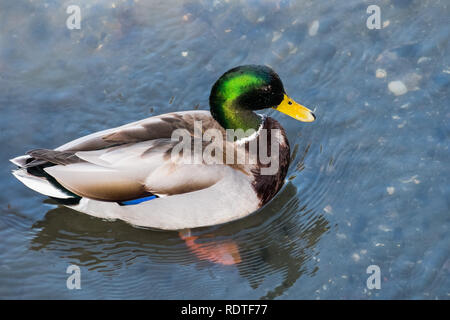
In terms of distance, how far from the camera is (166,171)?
5461mm

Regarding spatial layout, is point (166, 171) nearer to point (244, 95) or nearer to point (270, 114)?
point (244, 95)

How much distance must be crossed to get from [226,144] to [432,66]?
232cm

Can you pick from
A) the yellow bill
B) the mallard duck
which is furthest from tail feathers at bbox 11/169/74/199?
the yellow bill

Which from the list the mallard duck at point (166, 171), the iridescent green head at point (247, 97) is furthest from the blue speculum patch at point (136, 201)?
the iridescent green head at point (247, 97)

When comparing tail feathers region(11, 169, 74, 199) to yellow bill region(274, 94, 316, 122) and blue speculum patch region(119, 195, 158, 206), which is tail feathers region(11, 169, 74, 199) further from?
yellow bill region(274, 94, 316, 122)

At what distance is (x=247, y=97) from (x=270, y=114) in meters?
1.09

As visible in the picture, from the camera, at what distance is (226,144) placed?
572 cm

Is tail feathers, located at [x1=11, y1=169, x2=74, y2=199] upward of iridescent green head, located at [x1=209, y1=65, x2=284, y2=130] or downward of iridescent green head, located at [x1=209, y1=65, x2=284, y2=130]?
downward

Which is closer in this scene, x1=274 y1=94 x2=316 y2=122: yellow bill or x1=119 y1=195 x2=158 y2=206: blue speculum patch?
x1=119 y1=195 x2=158 y2=206: blue speculum patch

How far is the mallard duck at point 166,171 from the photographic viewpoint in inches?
215

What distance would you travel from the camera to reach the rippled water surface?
17.8 feet

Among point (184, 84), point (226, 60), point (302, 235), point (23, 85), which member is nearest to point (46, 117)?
point (23, 85)

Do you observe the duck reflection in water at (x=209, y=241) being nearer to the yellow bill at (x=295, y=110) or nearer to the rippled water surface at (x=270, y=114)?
the rippled water surface at (x=270, y=114)

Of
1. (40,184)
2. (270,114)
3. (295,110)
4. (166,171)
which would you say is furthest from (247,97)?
(40,184)
